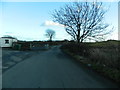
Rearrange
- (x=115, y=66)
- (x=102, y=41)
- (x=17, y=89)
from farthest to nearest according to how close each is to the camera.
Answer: (x=102, y=41) → (x=115, y=66) → (x=17, y=89)

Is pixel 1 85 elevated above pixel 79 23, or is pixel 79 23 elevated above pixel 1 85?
pixel 79 23

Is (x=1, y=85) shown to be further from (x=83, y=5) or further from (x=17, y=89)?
(x=83, y=5)

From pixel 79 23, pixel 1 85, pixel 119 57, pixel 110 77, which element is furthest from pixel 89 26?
pixel 1 85

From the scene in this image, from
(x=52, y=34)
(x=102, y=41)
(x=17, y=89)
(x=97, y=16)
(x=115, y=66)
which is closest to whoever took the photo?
(x=17, y=89)

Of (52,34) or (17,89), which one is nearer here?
(17,89)

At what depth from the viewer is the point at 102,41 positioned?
76.8 ft

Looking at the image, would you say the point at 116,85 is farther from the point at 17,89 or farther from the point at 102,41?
the point at 102,41

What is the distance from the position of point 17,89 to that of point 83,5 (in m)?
19.3

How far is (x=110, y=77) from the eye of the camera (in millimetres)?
6250

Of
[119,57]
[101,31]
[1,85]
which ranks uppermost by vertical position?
[101,31]

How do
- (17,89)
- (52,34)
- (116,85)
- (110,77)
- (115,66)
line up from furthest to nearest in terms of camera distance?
(52,34)
(115,66)
(110,77)
(116,85)
(17,89)

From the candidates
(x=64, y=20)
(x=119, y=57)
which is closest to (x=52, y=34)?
(x=64, y=20)

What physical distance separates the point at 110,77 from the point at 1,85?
4.69 m

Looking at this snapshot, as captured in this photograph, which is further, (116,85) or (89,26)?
(89,26)
